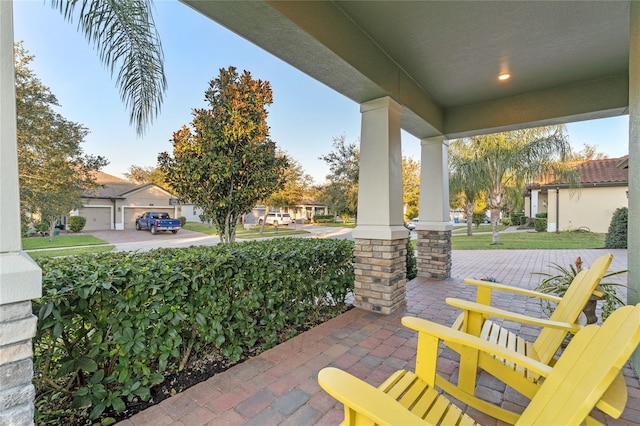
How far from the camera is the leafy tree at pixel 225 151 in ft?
14.3

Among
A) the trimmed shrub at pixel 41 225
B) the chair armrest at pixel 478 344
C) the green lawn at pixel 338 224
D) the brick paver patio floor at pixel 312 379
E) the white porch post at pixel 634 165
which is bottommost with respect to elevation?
the green lawn at pixel 338 224

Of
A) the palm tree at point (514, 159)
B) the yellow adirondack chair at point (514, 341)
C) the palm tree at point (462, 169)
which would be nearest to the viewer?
the yellow adirondack chair at point (514, 341)

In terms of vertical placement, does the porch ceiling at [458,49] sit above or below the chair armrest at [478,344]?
above

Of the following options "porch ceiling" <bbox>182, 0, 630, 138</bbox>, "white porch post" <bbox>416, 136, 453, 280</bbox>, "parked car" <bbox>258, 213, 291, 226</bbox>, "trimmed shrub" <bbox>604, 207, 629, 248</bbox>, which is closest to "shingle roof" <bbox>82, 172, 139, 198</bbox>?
"parked car" <bbox>258, 213, 291, 226</bbox>

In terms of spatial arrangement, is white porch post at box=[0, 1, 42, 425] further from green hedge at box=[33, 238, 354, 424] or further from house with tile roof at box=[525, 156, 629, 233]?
house with tile roof at box=[525, 156, 629, 233]

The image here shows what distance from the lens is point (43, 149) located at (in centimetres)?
1007

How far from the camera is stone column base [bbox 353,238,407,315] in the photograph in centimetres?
394

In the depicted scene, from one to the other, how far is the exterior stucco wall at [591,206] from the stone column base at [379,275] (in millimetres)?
17311

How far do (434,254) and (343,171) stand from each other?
999 cm

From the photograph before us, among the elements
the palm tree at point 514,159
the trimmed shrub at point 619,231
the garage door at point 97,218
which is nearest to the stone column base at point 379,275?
the palm tree at point 514,159

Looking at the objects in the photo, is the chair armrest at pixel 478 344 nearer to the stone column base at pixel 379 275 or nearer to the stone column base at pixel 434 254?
the stone column base at pixel 379 275

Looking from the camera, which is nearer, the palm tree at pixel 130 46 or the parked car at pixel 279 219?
the palm tree at pixel 130 46

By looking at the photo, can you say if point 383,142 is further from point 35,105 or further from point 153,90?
point 35,105

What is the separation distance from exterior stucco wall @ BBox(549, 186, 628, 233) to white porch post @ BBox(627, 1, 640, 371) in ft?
57.3
